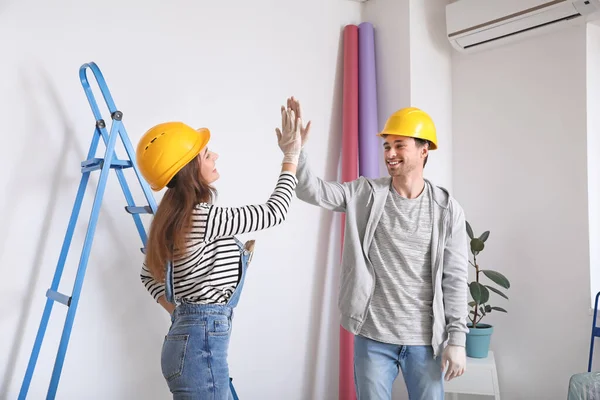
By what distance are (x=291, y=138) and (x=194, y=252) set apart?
52 centimetres

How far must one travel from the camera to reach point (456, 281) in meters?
2.24

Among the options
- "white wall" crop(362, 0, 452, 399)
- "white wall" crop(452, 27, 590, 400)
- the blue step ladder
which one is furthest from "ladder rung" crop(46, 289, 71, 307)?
"white wall" crop(452, 27, 590, 400)

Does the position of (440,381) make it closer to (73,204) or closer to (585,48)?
(73,204)

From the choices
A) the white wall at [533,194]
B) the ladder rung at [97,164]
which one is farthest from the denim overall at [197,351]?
the white wall at [533,194]

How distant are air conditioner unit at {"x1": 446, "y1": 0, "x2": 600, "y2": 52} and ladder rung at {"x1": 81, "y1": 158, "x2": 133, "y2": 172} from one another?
209 cm

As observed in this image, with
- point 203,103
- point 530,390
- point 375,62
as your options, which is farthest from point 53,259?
point 530,390

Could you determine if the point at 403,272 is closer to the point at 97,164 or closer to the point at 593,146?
the point at 97,164

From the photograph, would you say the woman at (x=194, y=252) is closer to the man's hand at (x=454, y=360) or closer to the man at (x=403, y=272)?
the man at (x=403, y=272)

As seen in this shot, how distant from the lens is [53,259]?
2.67m

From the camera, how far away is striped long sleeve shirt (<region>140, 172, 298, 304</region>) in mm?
1824

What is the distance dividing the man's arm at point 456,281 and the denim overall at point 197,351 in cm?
87

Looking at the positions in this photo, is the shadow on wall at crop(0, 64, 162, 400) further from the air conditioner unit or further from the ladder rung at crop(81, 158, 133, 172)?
the air conditioner unit

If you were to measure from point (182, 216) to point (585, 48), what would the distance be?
246 cm

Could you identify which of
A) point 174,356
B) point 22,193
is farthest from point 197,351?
point 22,193
